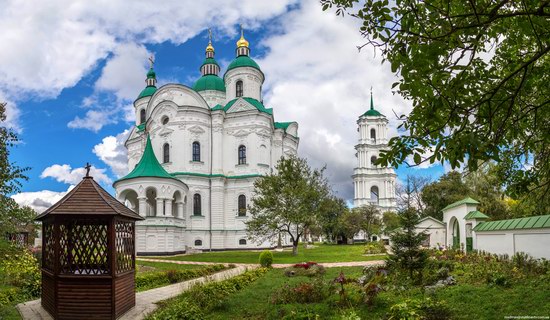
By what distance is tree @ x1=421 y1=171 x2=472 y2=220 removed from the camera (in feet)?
139

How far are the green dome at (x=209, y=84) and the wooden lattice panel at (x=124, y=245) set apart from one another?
38189 millimetres

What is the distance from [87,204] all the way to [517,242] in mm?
13879

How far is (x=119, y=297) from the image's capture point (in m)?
9.84

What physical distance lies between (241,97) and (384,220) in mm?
24227

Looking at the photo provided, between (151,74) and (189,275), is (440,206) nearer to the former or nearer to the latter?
(189,275)

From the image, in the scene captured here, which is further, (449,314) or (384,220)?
(384,220)

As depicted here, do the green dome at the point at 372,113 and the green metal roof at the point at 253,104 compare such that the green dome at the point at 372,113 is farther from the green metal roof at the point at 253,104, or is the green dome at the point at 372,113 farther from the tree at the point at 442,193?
the green metal roof at the point at 253,104

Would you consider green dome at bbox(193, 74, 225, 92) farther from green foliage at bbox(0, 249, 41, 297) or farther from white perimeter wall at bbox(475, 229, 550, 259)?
green foliage at bbox(0, 249, 41, 297)

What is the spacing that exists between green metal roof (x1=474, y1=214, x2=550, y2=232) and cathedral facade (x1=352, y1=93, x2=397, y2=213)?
1751 inches

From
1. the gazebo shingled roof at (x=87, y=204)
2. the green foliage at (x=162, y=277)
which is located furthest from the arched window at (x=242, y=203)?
the gazebo shingled roof at (x=87, y=204)

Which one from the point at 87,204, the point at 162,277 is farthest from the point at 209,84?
the point at 87,204

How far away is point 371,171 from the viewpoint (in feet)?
210

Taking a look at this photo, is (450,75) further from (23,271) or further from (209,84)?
(209,84)

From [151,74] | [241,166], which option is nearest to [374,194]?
[241,166]
